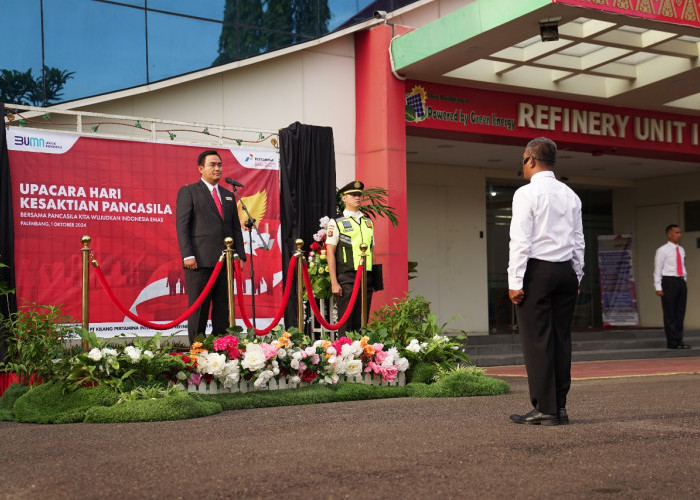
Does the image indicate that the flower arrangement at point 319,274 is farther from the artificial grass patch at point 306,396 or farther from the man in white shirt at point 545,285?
the man in white shirt at point 545,285

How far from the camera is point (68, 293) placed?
29.0ft

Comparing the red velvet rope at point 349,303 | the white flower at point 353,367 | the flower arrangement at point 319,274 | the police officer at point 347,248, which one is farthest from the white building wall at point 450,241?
the white flower at point 353,367

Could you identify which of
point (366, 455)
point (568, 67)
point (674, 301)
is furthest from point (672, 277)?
point (366, 455)

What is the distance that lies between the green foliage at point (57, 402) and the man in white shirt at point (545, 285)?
2.75 m

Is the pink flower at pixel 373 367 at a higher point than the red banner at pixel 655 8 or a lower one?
lower

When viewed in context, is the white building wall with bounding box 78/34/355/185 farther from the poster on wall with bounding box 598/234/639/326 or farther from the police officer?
the poster on wall with bounding box 598/234/639/326

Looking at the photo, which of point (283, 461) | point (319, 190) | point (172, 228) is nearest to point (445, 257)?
point (319, 190)

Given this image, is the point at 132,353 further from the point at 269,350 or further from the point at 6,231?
the point at 6,231

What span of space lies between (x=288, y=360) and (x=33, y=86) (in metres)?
4.50

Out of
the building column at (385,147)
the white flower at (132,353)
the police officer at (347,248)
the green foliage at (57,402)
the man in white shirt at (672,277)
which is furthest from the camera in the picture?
the man in white shirt at (672,277)

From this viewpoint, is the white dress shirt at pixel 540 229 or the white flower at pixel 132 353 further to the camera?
the white flower at pixel 132 353

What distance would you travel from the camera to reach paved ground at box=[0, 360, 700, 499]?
3.56 metres

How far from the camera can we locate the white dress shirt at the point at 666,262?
13.5 m

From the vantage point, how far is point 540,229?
5.36 meters
